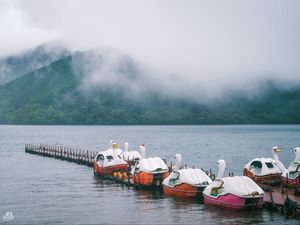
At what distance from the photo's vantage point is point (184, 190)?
50.1m

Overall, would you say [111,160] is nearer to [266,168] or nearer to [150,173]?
[150,173]

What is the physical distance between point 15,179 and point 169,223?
42.5 metres

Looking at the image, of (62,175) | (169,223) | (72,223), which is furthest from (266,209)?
(62,175)

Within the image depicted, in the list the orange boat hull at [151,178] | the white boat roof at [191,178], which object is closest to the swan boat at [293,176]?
the white boat roof at [191,178]

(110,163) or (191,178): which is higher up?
(110,163)

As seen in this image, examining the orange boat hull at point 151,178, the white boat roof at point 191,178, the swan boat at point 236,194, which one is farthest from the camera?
the orange boat hull at point 151,178

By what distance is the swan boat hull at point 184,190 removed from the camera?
49125 millimetres

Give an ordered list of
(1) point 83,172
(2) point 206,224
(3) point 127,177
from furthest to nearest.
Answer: (1) point 83,172 → (3) point 127,177 → (2) point 206,224

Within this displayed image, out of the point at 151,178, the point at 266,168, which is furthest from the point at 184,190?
the point at 266,168

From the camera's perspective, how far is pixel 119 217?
1666 inches

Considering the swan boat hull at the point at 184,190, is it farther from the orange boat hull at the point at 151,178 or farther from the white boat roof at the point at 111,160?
the white boat roof at the point at 111,160

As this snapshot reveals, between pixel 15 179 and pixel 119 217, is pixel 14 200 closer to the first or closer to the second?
pixel 119 217

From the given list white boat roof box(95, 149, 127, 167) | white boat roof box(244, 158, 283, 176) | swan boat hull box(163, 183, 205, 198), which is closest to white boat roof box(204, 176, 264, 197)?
swan boat hull box(163, 183, 205, 198)

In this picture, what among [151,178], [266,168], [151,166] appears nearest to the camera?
[266,168]
